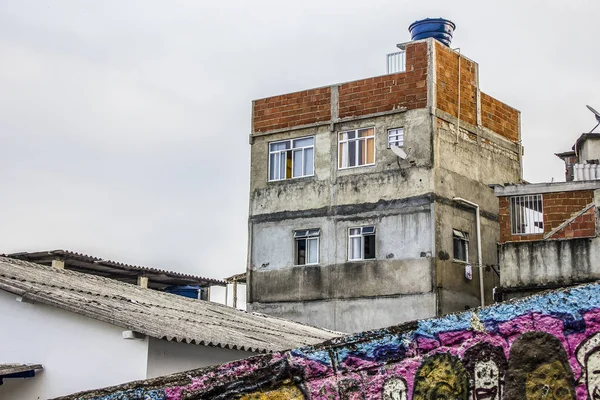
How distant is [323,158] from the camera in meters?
26.0

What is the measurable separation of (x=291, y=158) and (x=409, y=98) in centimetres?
392

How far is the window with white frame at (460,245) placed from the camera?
24.6 m

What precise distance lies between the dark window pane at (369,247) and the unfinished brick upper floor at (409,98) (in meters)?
3.31

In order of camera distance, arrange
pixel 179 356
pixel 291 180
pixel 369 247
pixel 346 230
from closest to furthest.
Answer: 1. pixel 179 356
2. pixel 369 247
3. pixel 346 230
4. pixel 291 180

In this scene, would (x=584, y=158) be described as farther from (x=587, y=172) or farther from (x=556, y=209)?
(x=556, y=209)

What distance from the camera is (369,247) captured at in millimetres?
24922

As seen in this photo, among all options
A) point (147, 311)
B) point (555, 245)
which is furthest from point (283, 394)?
point (555, 245)

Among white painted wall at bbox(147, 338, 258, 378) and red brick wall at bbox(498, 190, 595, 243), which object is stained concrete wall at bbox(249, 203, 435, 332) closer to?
red brick wall at bbox(498, 190, 595, 243)

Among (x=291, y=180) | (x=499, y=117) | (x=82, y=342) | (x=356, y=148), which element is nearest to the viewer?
(x=82, y=342)

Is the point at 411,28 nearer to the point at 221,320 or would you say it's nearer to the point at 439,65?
the point at 439,65

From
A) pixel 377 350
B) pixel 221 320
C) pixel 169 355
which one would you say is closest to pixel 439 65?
pixel 221 320

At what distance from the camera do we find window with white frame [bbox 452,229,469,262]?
24.6 metres

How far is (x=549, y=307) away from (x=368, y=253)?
806 inches

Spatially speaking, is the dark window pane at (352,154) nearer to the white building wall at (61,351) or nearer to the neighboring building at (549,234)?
the neighboring building at (549,234)
